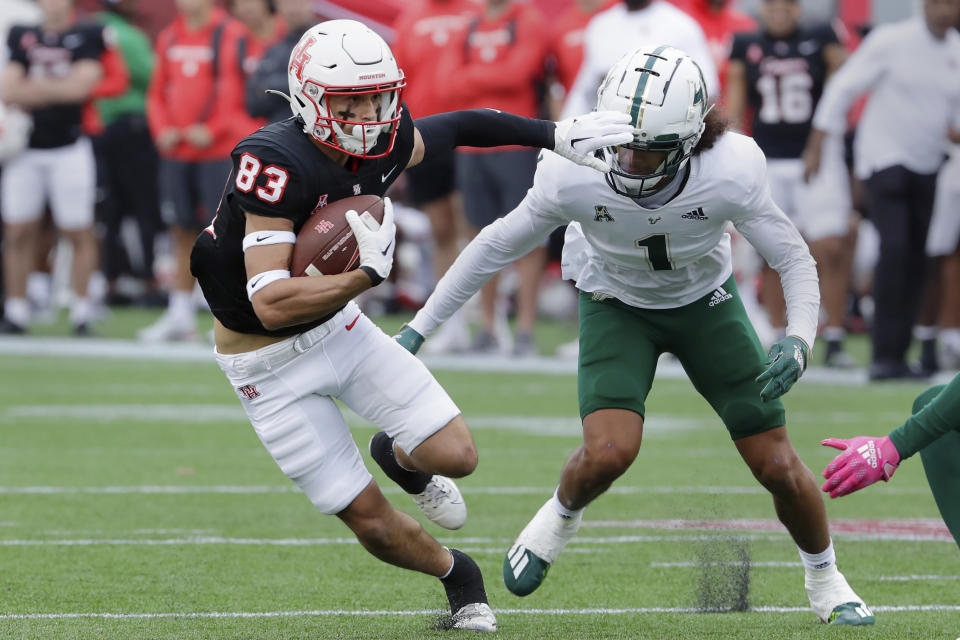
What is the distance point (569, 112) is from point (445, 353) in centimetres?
213

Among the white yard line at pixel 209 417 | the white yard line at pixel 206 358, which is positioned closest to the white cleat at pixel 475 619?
the white yard line at pixel 209 417

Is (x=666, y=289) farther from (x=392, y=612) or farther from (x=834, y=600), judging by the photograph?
(x=392, y=612)

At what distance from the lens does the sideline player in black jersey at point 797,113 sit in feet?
35.0

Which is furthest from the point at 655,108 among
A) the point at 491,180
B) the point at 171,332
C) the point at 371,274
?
the point at 171,332

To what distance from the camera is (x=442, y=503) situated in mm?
4836

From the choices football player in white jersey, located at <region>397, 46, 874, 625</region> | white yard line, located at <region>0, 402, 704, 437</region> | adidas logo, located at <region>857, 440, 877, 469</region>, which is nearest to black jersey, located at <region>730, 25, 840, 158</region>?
white yard line, located at <region>0, 402, 704, 437</region>

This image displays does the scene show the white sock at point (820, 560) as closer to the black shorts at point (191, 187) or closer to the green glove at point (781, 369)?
Result: the green glove at point (781, 369)

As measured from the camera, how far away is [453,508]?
484 centimetres

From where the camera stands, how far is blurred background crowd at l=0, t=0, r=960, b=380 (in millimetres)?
9750

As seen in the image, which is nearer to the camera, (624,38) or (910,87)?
(910,87)

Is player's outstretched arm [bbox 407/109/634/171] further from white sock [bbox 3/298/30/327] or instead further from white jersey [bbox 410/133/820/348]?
white sock [bbox 3/298/30/327]

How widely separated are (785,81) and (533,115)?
5.67 feet

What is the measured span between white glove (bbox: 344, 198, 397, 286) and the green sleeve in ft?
4.61

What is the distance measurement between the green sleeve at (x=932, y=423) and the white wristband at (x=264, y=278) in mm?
1658
